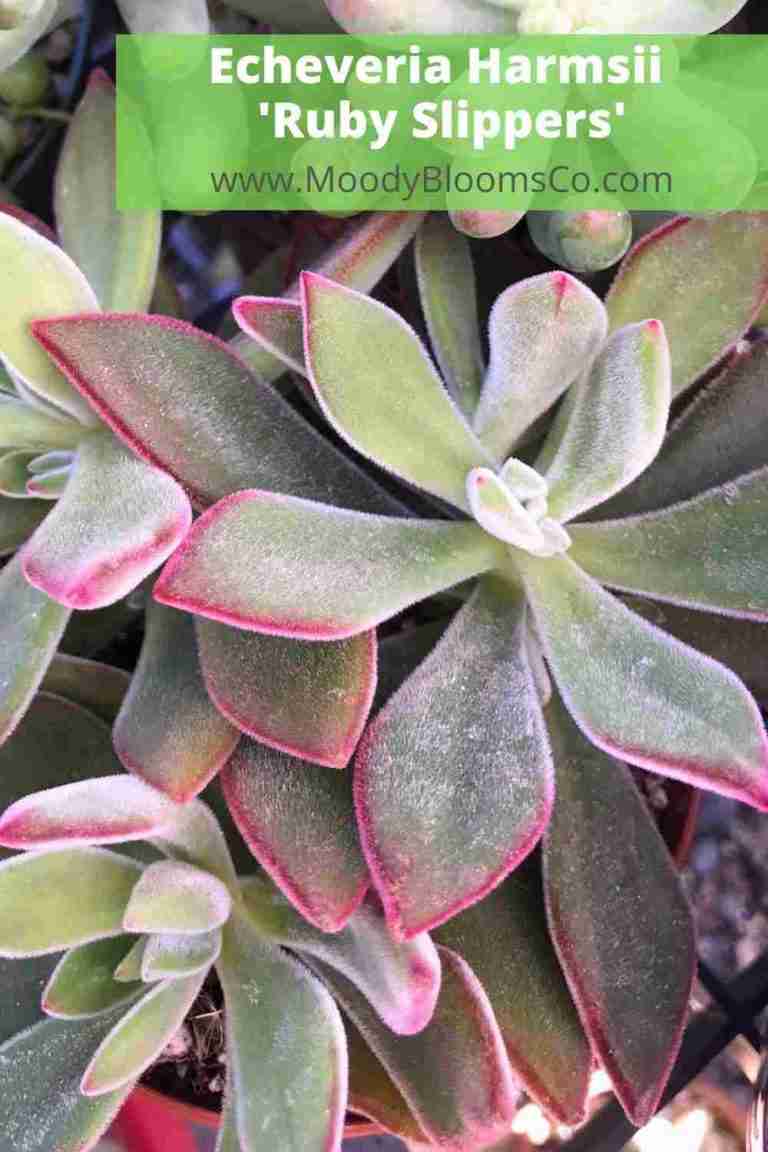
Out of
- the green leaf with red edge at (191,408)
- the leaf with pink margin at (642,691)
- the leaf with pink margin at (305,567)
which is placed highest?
the green leaf with red edge at (191,408)

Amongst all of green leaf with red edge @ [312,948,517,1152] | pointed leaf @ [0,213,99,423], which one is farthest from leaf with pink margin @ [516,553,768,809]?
pointed leaf @ [0,213,99,423]

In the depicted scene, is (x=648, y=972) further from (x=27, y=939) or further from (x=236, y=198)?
(x=236, y=198)

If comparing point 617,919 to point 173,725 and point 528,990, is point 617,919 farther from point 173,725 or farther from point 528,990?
point 173,725

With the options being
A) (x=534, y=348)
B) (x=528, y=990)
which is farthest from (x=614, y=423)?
(x=528, y=990)

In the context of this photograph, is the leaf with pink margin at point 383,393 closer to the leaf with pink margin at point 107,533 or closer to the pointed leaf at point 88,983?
the leaf with pink margin at point 107,533

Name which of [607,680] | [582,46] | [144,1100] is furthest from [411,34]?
[144,1100]

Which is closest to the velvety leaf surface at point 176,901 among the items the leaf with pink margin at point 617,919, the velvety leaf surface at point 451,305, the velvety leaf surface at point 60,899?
the velvety leaf surface at point 60,899

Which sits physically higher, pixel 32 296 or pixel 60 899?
pixel 32 296
